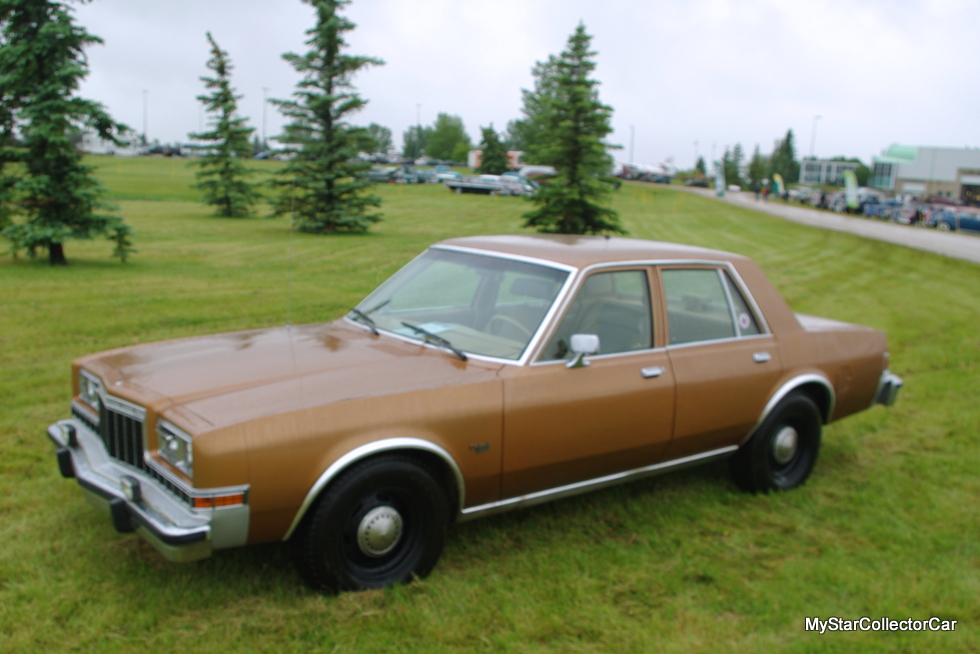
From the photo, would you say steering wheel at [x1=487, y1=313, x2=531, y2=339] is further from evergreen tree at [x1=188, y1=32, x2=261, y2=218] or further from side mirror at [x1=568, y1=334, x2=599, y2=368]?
evergreen tree at [x1=188, y1=32, x2=261, y2=218]

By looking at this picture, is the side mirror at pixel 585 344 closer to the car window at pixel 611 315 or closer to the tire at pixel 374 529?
the car window at pixel 611 315

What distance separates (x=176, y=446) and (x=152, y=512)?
272 millimetres

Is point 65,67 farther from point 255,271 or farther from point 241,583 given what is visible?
point 241,583

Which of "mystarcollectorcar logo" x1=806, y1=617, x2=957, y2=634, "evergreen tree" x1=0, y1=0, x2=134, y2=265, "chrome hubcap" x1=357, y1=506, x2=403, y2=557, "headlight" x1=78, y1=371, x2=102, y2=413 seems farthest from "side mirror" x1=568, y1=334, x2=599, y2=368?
"evergreen tree" x1=0, y1=0, x2=134, y2=265

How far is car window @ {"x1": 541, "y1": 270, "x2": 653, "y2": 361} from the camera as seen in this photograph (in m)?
4.04

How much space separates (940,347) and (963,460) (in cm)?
451

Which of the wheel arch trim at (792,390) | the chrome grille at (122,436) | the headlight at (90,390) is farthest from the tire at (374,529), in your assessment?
the wheel arch trim at (792,390)

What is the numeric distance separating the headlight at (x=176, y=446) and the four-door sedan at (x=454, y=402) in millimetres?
12

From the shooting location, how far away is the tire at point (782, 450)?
4.77 m

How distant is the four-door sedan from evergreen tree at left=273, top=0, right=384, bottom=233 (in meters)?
18.4

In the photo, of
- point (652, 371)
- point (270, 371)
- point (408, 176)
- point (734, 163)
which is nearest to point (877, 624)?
point (652, 371)

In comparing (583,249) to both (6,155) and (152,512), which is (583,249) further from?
(6,155)

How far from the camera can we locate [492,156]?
208 ft

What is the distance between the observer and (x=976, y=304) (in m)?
13.6
